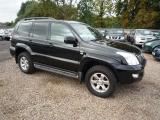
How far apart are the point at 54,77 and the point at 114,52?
2524 millimetres

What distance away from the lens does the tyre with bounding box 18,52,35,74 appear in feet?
24.3

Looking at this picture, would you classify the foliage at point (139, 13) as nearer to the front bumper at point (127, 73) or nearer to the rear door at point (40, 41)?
the rear door at point (40, 41)

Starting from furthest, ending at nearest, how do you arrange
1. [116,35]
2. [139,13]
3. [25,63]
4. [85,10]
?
1. [85,10]
2. [139,13]
3. [116,35]
4. [25,63]

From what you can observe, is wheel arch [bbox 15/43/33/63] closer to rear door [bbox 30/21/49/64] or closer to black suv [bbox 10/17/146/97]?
black suv [bbox 10/17/146/97]

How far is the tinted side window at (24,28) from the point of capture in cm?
748

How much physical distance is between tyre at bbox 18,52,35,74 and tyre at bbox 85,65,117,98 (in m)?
2.34

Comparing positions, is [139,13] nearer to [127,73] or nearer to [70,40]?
[70,40]

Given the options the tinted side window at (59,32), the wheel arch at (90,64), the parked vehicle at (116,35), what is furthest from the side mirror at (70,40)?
the parked vehicle at (116,35)

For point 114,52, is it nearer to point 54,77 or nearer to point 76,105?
point 76,105

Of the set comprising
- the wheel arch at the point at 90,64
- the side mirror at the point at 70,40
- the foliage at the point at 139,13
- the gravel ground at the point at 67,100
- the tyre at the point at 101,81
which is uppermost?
the foliage at the point at 139,13

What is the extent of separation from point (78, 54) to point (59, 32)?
39.1 inches

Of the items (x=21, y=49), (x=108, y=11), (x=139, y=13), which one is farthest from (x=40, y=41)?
(x=108, y=11)

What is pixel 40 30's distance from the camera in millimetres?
7090

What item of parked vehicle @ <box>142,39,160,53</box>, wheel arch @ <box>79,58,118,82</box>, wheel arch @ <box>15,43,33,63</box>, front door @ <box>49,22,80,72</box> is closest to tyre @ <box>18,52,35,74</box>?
wheel arch @ <box>15,43,33,63</box>
